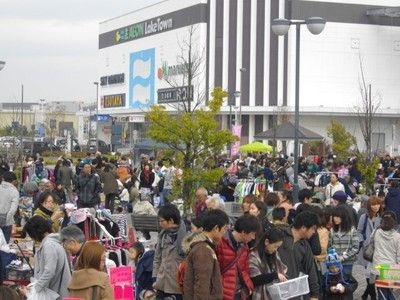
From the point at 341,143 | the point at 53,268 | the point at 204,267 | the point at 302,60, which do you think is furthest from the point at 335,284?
the point at 302,60

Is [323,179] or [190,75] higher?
[190,75]

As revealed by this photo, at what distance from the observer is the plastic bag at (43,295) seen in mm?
8859

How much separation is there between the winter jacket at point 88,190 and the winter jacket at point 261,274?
14.1 m

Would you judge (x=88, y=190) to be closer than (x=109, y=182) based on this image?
Yes

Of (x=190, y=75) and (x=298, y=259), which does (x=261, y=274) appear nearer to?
(x=298, y=259)

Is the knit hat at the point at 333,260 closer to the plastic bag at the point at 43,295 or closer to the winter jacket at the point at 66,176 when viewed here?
the plastic bag at the point at 43,295

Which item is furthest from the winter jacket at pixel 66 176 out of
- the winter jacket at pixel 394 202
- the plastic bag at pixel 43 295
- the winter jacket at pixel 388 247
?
the plastic bag at pixel 43 295

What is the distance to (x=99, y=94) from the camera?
4419 inches

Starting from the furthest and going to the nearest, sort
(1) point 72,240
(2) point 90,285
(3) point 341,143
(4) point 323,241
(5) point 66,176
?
(3) point 341,143
(5) point 66,176
(4) point 323,241
(1) point 72,240
(2) point 90,285

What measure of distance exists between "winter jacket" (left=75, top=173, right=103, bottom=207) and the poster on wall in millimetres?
69222

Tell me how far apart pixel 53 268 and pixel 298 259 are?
2439 mm

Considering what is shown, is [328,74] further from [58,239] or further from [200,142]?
[58,239]

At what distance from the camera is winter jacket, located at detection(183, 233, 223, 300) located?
836cm

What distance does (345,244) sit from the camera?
39.7ft
